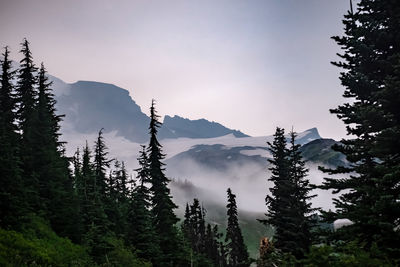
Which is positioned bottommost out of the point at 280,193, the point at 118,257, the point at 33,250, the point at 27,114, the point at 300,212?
the point at 118,257

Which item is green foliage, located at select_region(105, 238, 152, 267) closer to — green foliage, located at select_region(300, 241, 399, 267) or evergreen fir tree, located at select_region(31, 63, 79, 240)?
evergreen fir tree, located at select_region(31, 63, 79, 240)

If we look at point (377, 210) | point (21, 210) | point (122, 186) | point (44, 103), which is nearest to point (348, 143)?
point (377, 210)

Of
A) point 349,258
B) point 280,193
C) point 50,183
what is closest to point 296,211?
point 280,193

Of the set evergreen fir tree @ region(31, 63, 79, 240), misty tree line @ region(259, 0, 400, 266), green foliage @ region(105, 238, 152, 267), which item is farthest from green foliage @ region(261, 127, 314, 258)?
evergreen fir tree @ region(31, 63, 79, 240)

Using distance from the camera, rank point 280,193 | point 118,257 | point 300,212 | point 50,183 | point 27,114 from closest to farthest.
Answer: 1. point 118,257
2. point 300,212
3. point 50,183
4. point 280,193
5. point 27,114

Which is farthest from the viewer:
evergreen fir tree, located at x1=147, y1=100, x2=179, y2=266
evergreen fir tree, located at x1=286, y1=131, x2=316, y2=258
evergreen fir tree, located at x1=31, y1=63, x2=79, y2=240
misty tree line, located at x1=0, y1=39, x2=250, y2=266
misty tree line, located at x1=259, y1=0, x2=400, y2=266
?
evergreen fir tree, located at x1=147, y1=100, x2=179, y2=266

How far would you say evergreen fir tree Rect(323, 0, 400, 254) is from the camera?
11406 millimetres

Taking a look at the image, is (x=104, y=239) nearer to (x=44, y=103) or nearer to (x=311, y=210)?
(x=311, y=210)

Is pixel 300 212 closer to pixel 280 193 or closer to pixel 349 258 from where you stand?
pixel 280 193

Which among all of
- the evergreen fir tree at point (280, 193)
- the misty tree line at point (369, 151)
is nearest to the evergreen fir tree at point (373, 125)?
the misty tree line at point (369, 151)

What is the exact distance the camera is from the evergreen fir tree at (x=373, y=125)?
1141 centimetres

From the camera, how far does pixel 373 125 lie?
13391 mm

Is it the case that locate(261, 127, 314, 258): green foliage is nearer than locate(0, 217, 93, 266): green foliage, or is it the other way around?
locate(0, 217, 93, 266): green foliage

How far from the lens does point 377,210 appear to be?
36.1ft
